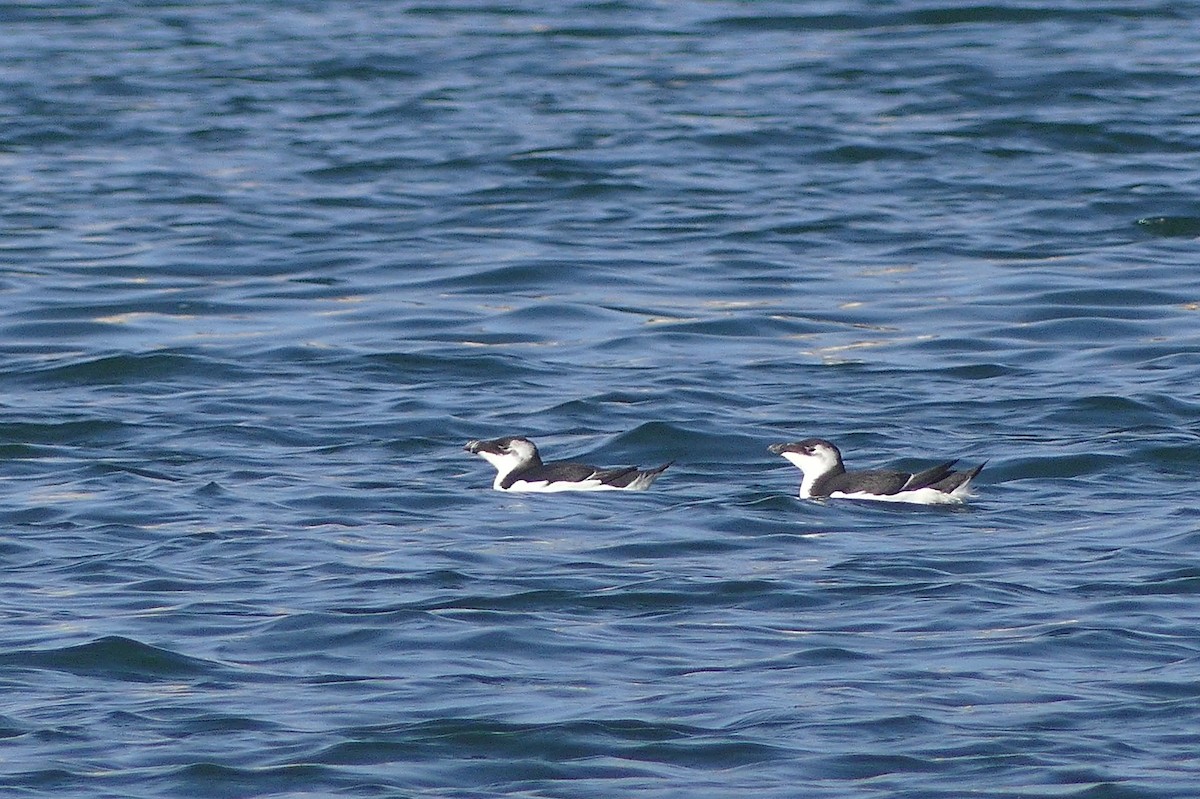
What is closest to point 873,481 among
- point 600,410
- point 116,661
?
point 600,410

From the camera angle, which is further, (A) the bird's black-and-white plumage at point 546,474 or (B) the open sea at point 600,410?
(A) the bird's black-and-white plumage at point 546,474

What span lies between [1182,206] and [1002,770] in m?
14.8

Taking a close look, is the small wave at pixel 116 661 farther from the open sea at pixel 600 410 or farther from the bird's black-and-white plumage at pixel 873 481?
the bird's black-and-white plumage at pixel 873 481

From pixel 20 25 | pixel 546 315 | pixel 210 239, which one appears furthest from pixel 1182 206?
pixel 20 25

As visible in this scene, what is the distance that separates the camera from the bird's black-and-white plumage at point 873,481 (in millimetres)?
12969

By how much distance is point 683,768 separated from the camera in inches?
353

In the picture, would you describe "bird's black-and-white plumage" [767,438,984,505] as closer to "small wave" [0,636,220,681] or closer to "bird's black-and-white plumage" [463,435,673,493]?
"bird's black-and-white plumage" [463,435,673,493]

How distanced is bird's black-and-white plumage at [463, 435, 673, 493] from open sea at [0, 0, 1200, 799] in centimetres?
14

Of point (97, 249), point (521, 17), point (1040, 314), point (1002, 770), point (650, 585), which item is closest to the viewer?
point (1002, 770)

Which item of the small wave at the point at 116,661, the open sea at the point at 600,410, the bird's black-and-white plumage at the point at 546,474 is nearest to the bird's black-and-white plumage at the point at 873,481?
the open sea at the point at 600,410

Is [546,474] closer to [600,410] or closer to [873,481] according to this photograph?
[873,481]

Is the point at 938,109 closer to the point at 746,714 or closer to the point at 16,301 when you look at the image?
the point at 16,301

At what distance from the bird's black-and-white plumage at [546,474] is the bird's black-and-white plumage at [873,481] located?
2.75 ft

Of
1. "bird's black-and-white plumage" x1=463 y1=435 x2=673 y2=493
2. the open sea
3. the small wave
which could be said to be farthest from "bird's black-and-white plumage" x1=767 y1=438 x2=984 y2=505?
the small wave
